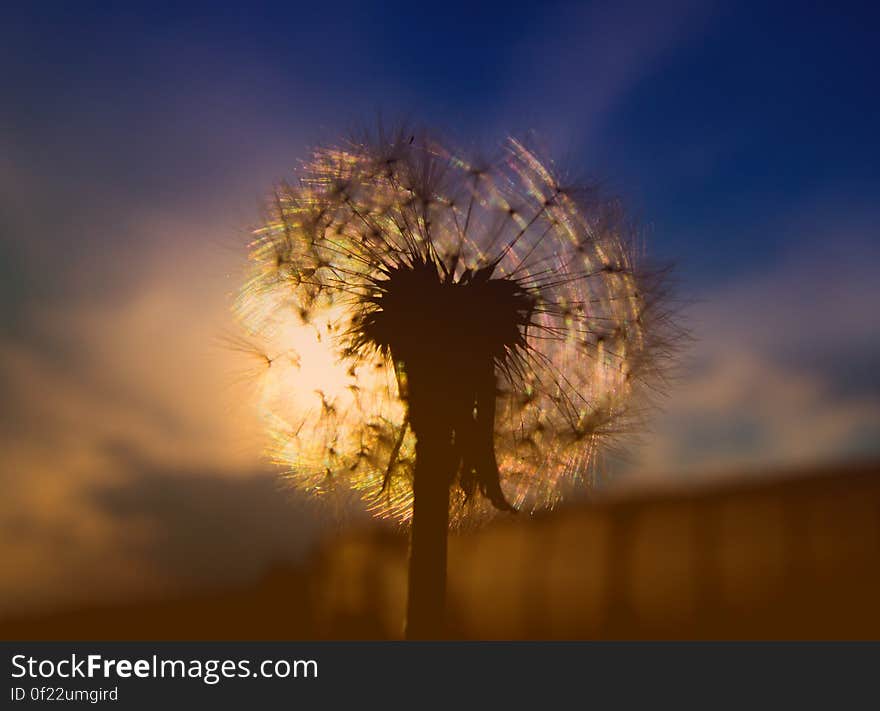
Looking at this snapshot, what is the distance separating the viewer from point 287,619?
22.6 m

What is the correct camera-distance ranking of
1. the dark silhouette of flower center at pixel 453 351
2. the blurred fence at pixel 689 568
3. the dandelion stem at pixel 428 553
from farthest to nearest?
the blurred fence at pixel 689 568
the dark silhouette of flower center at pixel 453 351
the dandelion stem at pixel 428 553

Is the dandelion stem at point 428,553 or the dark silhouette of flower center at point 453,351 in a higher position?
the dark silhouette of flower center at point 453,351

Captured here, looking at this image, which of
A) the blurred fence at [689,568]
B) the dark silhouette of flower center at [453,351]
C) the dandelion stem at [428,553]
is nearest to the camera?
the dandelion stem at [428,553]

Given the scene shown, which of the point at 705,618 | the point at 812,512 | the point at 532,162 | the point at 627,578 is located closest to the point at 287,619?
the point at 627,578

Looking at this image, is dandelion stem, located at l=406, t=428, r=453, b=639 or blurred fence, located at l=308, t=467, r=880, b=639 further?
blurred fence, located at l=308, t=467, r=880, b=639

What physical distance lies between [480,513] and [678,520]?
504cm

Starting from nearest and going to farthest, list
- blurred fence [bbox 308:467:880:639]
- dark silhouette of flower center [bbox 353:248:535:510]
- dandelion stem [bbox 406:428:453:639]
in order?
dandelion stem [bbox 406:428:453:639]
dark silhouette of flower center [bbox 353:248:535:510]
blurred fence [bbox 308:467:880:639]

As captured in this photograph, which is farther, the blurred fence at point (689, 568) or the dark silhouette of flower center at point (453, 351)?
the blurred fence at point (689, 568)

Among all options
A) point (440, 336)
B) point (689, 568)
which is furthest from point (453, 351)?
point (689, 568)

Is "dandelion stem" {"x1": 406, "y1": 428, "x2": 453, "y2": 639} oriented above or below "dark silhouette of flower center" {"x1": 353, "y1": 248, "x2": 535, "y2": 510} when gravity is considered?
below

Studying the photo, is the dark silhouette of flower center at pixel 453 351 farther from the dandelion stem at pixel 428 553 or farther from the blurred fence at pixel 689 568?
the blurred fence at pixel 689 568

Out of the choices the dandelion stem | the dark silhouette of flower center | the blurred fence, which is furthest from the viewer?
the blurred fence

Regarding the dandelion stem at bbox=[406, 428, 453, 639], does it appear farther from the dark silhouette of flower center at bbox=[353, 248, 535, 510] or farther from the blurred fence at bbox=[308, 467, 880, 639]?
the blurred fence at bbox=[308, 467, 880, 639]

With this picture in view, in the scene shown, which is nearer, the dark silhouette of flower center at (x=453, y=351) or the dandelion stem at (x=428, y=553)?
the dandelion stem at (x=428, y=553)
